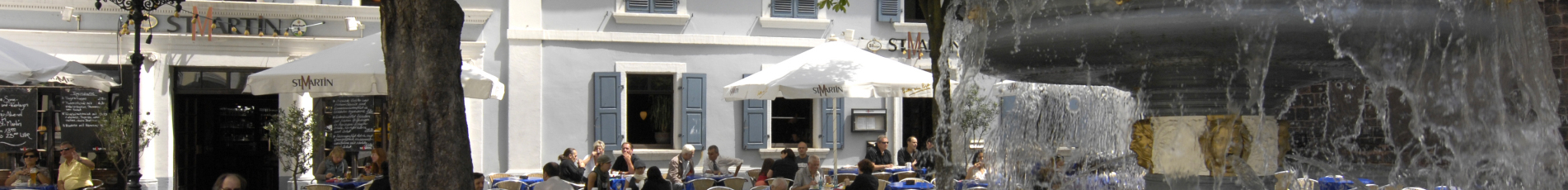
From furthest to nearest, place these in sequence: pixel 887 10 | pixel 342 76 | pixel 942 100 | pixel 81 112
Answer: pixel 887 10 < pixel 81 112 < pixel 342 76 < pixel 942 100

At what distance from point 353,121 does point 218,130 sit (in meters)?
3.53

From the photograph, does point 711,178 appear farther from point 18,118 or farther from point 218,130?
point 218,130

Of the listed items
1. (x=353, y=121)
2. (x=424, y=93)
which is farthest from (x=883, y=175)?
(x=424, y=93)

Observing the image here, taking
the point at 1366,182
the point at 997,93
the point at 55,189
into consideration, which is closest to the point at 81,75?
the point at 55,189

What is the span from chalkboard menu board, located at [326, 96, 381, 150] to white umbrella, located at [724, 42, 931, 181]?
3.84 metres

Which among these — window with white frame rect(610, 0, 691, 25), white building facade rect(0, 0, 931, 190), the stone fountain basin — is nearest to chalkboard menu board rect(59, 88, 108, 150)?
white building facade rect(0, 0, 931, 190)

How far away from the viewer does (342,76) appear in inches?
409

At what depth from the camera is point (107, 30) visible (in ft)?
46.6

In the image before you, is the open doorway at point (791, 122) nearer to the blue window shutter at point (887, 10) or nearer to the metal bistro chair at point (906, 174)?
the blue window shutter at point (887, 10)

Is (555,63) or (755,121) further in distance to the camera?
(755,121)

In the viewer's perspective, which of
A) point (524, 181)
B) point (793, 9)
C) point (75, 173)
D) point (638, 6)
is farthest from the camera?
point (793, 9)

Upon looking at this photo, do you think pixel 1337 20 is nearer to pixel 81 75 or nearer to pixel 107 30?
pixel 81 75

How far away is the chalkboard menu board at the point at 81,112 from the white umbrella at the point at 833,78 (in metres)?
6.09

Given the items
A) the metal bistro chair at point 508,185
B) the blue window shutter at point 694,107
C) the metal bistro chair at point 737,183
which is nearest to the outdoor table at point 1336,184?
the metal bistro chair at point 737,183
